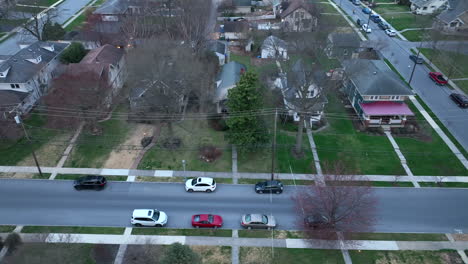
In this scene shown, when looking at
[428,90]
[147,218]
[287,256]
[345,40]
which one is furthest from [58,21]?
[428,90]

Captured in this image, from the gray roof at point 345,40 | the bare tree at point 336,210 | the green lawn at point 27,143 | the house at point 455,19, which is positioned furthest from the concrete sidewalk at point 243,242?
the house at point 455,19

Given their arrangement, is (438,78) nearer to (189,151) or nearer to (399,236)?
(399,236)

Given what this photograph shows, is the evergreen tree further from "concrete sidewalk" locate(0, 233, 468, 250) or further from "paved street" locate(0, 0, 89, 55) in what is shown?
"paved street" locate(0, 0, 89, 55)

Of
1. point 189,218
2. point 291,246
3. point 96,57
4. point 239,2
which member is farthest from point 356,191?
point 239,2

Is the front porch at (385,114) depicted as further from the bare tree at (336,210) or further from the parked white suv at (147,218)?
the parked white suv at (147,218)

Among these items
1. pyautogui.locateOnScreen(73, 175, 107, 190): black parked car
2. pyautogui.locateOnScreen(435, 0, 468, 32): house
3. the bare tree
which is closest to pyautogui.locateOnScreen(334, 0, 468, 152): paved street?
pyautogui.locateOnScreen(435, 0, 468, 32): house

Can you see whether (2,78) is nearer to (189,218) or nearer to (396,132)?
(189,218)

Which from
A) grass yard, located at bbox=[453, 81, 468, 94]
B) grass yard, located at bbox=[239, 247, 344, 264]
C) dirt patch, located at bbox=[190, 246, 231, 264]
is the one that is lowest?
grass yard, located at bbox=[239, 247, 344, 264]
